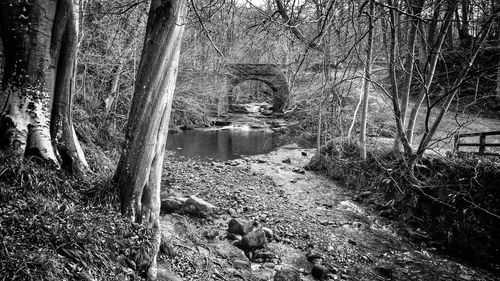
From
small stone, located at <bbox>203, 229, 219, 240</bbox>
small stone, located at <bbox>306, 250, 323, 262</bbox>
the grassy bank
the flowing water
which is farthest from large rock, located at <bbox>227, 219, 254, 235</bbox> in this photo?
the flowing water

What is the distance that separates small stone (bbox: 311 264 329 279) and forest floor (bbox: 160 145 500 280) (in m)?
0.09

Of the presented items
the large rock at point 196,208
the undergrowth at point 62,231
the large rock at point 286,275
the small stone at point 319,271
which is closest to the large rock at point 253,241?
the large rock at point 286,275

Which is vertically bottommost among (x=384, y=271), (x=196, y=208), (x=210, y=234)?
(x=384, y=271)

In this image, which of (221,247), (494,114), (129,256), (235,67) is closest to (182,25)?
(129,256)

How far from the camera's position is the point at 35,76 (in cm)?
358

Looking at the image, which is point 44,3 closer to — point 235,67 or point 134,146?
point 134,146

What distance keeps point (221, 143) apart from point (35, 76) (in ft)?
51.8

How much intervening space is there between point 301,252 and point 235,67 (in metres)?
23.6

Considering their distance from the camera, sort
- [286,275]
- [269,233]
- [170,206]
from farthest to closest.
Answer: [170,206], [269,233], [286,275]

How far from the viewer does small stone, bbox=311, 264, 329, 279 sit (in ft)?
17.1

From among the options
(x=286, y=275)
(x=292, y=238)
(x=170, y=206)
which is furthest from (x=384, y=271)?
(x=170, y=206)

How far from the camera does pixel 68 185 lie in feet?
11.7

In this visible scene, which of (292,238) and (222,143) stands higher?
(222,143)

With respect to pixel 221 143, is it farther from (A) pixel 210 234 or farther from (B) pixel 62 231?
(B) pixel 62 231
